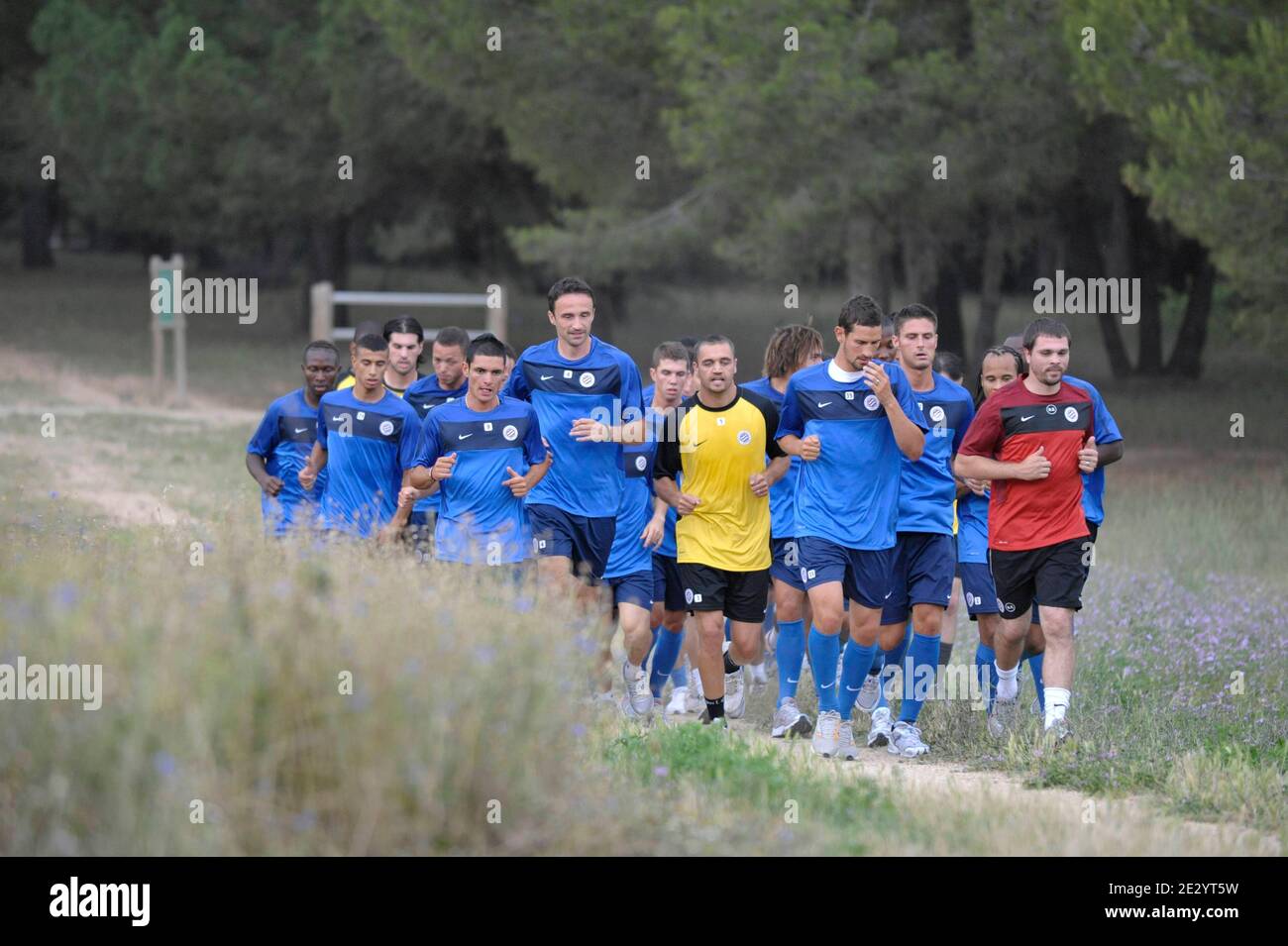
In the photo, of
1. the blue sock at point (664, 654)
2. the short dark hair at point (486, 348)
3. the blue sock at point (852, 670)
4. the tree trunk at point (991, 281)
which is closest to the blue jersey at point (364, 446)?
the short dark hair at point (486, 348)

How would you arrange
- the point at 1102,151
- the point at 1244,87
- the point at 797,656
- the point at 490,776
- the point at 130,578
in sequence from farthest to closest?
the point at 1102,151 < the point at 1244,87 < the point at 797,656 < the point at 130,578 < the point at 490,776

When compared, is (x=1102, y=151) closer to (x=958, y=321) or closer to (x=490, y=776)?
(x=958, y=321)

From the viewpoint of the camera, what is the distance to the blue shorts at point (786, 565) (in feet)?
31.1

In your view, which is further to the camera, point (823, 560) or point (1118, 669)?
point (1118, 669)

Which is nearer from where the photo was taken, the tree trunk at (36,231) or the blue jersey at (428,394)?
the blue jersey at (428,394)

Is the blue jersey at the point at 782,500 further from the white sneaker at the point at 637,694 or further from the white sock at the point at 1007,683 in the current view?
the white sock at the point at 1007,683

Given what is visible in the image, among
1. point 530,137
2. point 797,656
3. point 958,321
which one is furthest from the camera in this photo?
point 958,321

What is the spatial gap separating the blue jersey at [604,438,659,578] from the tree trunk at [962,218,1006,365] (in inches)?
697

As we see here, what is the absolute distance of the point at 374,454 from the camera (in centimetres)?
949

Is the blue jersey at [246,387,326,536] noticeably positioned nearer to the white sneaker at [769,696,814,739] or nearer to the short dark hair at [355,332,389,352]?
the short dark hair at [355,332,389,352]

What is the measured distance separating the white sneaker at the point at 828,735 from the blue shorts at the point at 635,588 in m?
1.22

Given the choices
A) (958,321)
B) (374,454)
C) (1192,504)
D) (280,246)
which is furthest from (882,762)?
(280,246)

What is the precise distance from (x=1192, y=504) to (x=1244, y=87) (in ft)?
14.3

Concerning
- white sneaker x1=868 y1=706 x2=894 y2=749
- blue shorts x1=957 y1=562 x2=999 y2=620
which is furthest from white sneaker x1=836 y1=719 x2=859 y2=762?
blue shorts x1=957 y1=562 x2=999 y2=620
